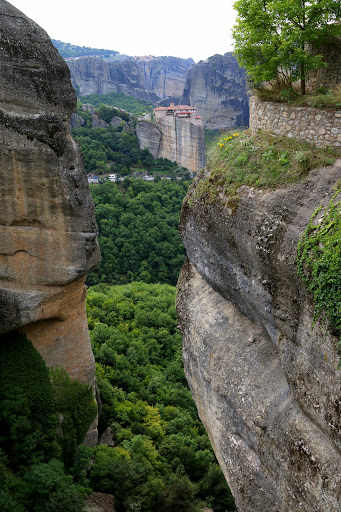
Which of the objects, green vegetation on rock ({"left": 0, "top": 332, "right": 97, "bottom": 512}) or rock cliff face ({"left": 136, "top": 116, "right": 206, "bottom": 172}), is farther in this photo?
rock cliff face ({"left": 136, "top": 116, "right": 206, "bottom": 172})

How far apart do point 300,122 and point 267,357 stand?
4.65m

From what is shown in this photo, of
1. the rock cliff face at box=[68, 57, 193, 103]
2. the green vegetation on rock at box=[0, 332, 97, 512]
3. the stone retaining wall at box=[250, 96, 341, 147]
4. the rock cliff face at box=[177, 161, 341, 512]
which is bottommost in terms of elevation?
the green vegetation on rock at box=[0, 332, 97, 512]

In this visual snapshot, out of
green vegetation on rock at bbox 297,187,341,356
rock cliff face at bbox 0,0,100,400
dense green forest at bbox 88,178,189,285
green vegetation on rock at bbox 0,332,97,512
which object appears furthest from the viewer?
dense green forest at bbox 88,178,189,285

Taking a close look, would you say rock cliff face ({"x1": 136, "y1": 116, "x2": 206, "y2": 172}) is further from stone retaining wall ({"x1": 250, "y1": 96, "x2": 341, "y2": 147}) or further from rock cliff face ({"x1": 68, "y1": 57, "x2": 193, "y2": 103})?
stone retaining wall ({"x1": 250, "y1": 96, "x2": 341, "y2": 147})

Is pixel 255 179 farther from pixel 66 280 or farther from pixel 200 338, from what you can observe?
pixel 66 280

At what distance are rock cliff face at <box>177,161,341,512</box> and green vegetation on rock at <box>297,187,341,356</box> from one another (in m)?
0.25

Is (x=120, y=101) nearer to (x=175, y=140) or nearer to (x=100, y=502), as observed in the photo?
(x=175, y=140)

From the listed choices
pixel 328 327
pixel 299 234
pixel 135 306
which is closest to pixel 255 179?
pixel 299 234

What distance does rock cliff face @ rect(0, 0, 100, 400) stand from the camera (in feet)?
29.7

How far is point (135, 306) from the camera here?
23.1 m

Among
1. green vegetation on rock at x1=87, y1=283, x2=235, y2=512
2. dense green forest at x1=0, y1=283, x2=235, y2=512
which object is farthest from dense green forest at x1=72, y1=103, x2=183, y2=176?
dense green forest at x1=0, y1=283, x2=235, y2=512

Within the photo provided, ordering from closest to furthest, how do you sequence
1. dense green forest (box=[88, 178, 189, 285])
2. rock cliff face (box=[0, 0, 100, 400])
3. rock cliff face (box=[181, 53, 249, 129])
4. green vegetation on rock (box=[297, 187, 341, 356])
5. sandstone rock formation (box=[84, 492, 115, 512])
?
1. green vegetation on rock (box=[297, 187, 341, 356])
2. rock cliff face (box=[0, 0, 100, 400])
3. sandstone rock formation (box=[84, 492, 115, 512])
4. dense green forest (box=[88, 178, 189, 285])
5. rock cliff face (box=[181, 53, 249, 129])

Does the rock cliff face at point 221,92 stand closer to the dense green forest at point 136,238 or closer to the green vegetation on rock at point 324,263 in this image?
the dense green forest at point 136,238

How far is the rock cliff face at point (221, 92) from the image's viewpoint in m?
75.8
